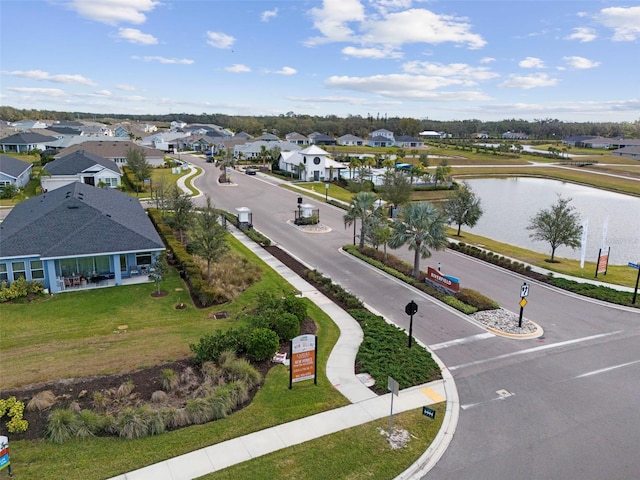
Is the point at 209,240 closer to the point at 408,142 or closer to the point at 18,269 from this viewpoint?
the point at 18,269

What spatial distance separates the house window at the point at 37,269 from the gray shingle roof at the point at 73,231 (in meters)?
0.70

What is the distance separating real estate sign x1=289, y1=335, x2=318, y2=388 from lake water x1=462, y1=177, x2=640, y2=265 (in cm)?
2621

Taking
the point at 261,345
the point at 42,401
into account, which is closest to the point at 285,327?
the point at 261,345

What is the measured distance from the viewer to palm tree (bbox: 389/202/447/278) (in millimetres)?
26734

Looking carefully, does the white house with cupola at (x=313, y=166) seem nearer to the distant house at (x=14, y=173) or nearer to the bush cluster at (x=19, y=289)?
the distant house at (x=14, y=173)

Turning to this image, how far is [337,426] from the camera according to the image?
1370 cm

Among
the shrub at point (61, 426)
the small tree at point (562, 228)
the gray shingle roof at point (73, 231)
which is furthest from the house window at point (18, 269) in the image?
the small tree at point (562, 228)

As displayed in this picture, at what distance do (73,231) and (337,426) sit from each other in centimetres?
2006

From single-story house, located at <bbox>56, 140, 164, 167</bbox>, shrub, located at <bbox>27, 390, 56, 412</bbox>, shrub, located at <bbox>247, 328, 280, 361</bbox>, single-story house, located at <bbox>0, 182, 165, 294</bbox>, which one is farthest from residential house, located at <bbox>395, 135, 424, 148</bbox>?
shrub, located at <bbox>27, 390, 56, 412</bbox>

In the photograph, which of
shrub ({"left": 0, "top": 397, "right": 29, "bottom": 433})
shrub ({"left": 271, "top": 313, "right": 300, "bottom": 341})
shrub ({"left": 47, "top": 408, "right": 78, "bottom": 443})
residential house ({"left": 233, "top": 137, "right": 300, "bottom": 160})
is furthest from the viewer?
residential house ({"left": 233, "top": 137, "right": 300, "bottom": 160})

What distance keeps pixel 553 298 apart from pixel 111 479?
22982mm

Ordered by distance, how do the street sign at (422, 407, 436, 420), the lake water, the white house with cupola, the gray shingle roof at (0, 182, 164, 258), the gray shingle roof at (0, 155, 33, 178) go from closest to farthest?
1. the street sign at (422, 407, 436, 420)
2. the gray shingle roof at (0, 182, 164, 258)
3. the lake water
4. the gray shingle roof at (0, 155, 33, 178)
5. the white house with cupola

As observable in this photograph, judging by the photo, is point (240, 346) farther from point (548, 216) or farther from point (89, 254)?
point (548, 216)

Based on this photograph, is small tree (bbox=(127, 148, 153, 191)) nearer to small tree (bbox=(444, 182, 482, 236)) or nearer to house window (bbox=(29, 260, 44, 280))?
house window (bbox=(29, 260, 44, 280))
